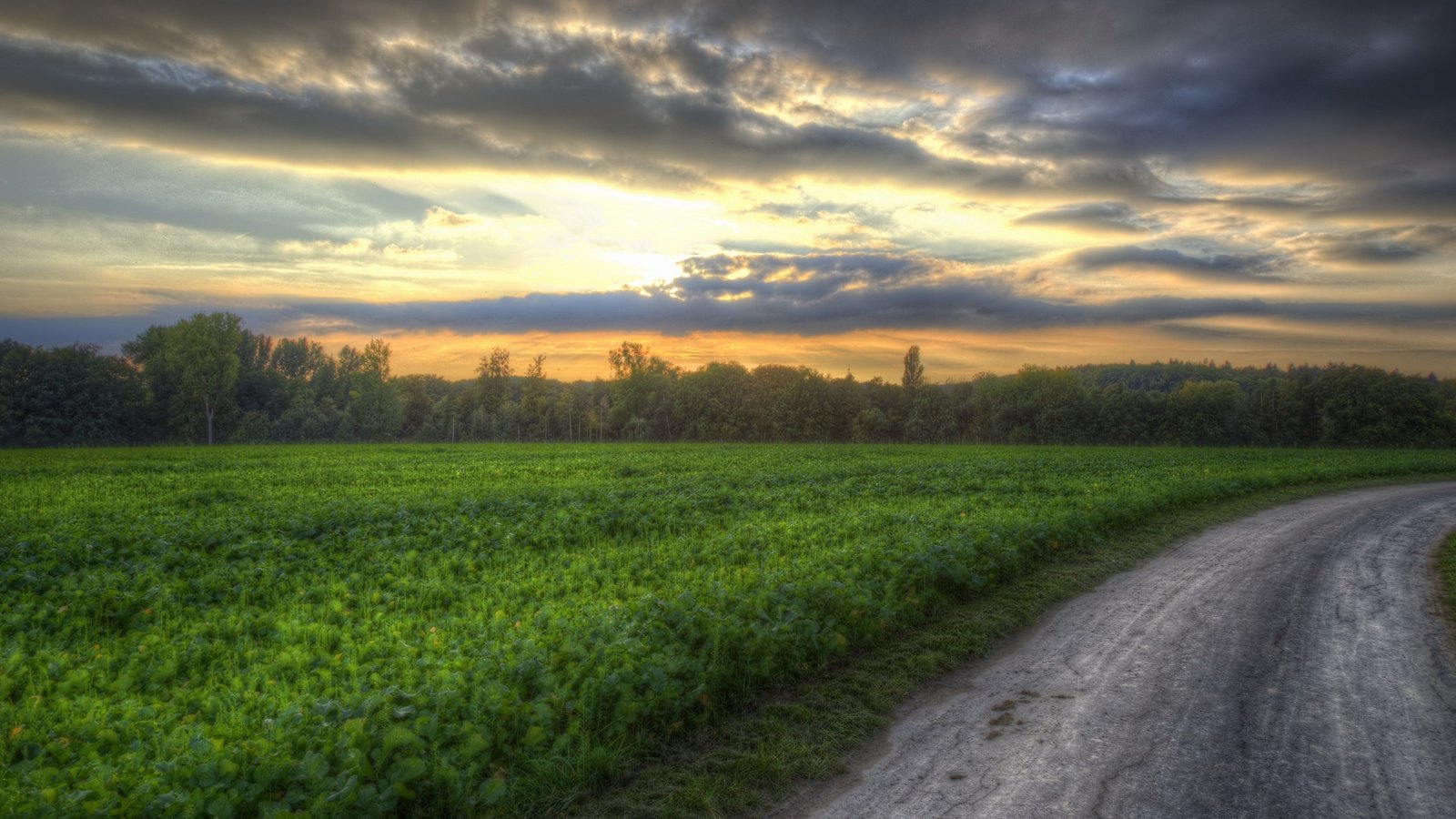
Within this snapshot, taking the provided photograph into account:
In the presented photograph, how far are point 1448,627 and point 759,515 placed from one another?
1227 cm

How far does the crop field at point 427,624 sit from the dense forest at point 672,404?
83.8 meters

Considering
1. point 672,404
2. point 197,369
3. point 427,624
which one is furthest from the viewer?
point 672,404

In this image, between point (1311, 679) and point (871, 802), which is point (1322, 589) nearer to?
point (1311, 679)

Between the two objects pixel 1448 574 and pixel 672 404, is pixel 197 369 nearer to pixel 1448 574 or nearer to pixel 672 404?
pixel 672 404

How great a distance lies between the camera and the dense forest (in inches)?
3275

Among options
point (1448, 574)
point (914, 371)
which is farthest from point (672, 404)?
point (1448, 574)

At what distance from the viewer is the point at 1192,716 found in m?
6.18

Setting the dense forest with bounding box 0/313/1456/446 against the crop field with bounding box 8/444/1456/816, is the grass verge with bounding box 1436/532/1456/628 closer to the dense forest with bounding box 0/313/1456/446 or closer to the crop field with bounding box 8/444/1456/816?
the crop field with bounding box 8/444/1456/816

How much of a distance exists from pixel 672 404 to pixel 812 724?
106 metres

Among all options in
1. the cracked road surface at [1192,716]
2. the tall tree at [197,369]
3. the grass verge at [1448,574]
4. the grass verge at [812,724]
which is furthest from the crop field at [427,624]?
the tall tree at [197,369]

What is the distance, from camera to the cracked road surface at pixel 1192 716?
4.89 metres

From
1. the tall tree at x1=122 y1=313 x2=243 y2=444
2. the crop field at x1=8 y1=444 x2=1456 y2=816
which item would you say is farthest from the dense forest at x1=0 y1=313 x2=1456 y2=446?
the crop field at x1=8 y1=444 x2=1456 y2=816

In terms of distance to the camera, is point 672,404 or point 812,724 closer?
point 812,724

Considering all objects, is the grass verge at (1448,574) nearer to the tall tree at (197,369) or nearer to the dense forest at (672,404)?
the dense forest at (672,404)
